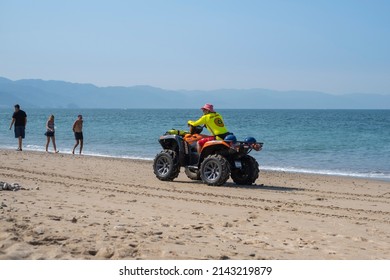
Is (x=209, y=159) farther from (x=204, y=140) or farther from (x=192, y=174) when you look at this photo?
(x=192, y=174)

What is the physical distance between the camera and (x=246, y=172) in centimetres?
1217

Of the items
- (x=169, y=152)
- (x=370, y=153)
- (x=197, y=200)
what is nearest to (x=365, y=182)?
(x=169, y=152)

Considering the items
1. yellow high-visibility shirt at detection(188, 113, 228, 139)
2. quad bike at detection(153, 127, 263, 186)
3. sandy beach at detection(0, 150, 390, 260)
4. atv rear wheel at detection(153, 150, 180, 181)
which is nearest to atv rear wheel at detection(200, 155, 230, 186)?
quad bike at detection(153, 127, 263, 186)

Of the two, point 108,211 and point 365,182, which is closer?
point 108,211

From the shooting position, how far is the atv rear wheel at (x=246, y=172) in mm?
12086

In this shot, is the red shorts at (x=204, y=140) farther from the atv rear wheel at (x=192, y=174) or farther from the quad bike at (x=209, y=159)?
the atv rear wheel at (x=192, y=174)

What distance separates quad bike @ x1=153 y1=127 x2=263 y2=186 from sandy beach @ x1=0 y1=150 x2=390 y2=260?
250 mm

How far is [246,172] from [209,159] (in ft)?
3.25

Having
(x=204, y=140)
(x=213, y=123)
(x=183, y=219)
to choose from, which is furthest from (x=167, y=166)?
(x=183, y=219)

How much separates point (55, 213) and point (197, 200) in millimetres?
2966

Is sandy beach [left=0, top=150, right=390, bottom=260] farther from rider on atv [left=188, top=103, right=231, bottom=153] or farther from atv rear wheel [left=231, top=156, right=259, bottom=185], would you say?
rider on atv [left=188, top=103, right=231, bottom=153]
